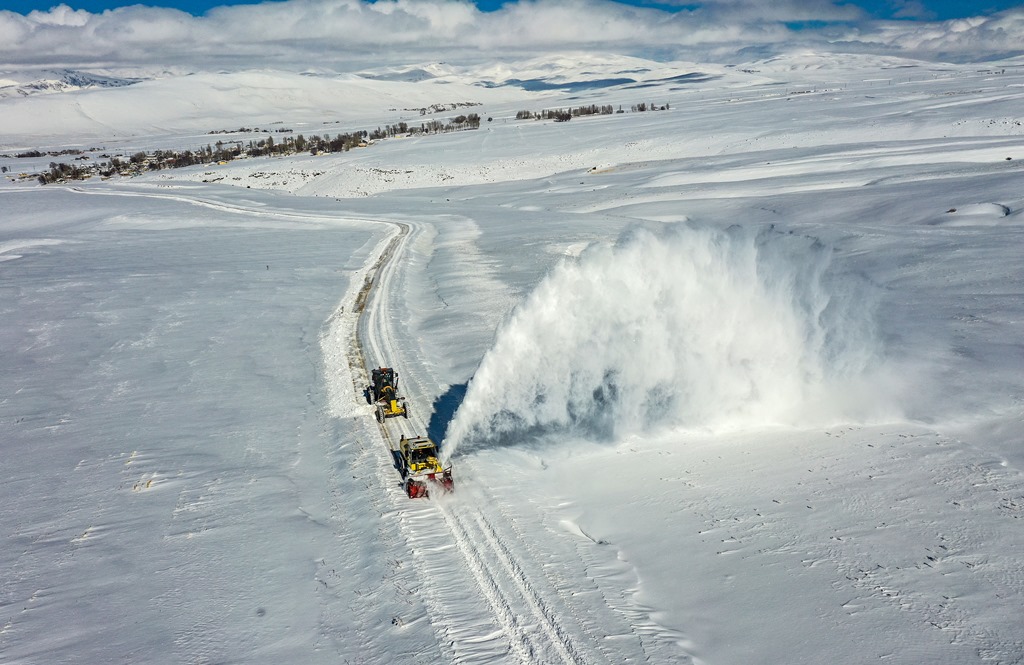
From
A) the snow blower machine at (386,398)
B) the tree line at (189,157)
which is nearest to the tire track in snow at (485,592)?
the snow blower machine at (386,398)

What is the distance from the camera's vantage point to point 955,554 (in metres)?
11.5

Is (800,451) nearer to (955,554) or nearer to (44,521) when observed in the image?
→ (955,554)

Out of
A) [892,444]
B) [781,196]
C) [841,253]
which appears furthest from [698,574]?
[781,196]

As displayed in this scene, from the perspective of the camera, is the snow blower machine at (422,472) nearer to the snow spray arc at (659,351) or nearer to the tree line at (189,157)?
the snow spray arc at (659,351)

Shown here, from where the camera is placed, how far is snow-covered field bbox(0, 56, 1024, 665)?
433 inches

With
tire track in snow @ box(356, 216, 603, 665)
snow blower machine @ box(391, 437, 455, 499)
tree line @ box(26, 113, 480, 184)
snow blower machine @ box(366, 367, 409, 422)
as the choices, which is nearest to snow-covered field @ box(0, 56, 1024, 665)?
tire track in snow @ box(356, 216, 603, 665)

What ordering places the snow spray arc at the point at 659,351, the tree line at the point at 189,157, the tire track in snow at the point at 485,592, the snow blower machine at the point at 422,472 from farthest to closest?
the tree line at the point at 189,157 → the snow spray arc at the point at 659,351 → the snow blower machine at the point at 422,472 → the tire track in snow at the point at 485,592

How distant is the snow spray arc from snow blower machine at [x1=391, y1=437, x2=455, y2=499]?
69.7 inches

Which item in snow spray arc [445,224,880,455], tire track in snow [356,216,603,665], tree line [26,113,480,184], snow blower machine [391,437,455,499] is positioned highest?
tree line [26,113,480,184]

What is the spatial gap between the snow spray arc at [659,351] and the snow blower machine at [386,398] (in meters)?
2.46

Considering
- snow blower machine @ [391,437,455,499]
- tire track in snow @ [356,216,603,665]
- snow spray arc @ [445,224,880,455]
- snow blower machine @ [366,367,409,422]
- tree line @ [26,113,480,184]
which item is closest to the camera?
tire track in snow @ [356,216,603,665]

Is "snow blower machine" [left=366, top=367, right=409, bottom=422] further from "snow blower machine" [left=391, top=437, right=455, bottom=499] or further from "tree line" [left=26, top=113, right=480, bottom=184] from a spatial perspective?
"tree line" [left=26, top=113, right=480, bottom=184]

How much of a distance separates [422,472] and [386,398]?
500cm

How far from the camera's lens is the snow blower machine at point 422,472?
1490cm
